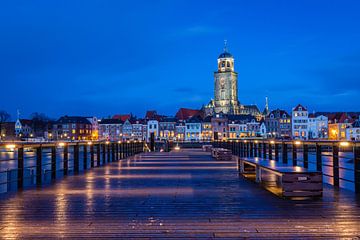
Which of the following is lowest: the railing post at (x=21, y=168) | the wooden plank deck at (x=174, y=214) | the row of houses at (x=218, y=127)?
the wooden plank deck at (x=174, y=214)

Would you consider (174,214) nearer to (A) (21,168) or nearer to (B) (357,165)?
(B) (357,165)

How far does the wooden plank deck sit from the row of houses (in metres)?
130

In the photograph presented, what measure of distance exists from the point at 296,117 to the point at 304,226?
139m

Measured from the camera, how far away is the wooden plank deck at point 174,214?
646 cm

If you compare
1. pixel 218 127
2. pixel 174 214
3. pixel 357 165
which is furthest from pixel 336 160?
pixel 218 127

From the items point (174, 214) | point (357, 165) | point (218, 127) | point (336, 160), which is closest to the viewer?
point (174, 214)

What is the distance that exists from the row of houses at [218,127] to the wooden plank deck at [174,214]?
12965 cm

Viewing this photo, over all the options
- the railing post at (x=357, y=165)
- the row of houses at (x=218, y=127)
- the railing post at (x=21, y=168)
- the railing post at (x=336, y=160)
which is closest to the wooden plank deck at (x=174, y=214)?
the railing post at (x=357, y=165)

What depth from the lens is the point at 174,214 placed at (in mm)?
7938

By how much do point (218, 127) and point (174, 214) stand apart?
14596cm

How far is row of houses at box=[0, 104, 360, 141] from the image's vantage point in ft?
470

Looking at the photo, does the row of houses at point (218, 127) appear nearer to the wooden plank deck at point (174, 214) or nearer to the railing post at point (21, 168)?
the railing post at point (21, 168)

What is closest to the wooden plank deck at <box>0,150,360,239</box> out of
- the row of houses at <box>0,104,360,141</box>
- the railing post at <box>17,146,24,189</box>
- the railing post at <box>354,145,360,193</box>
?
the railing post at <box>354,145,360,193</box>

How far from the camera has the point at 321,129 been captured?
493 ft
